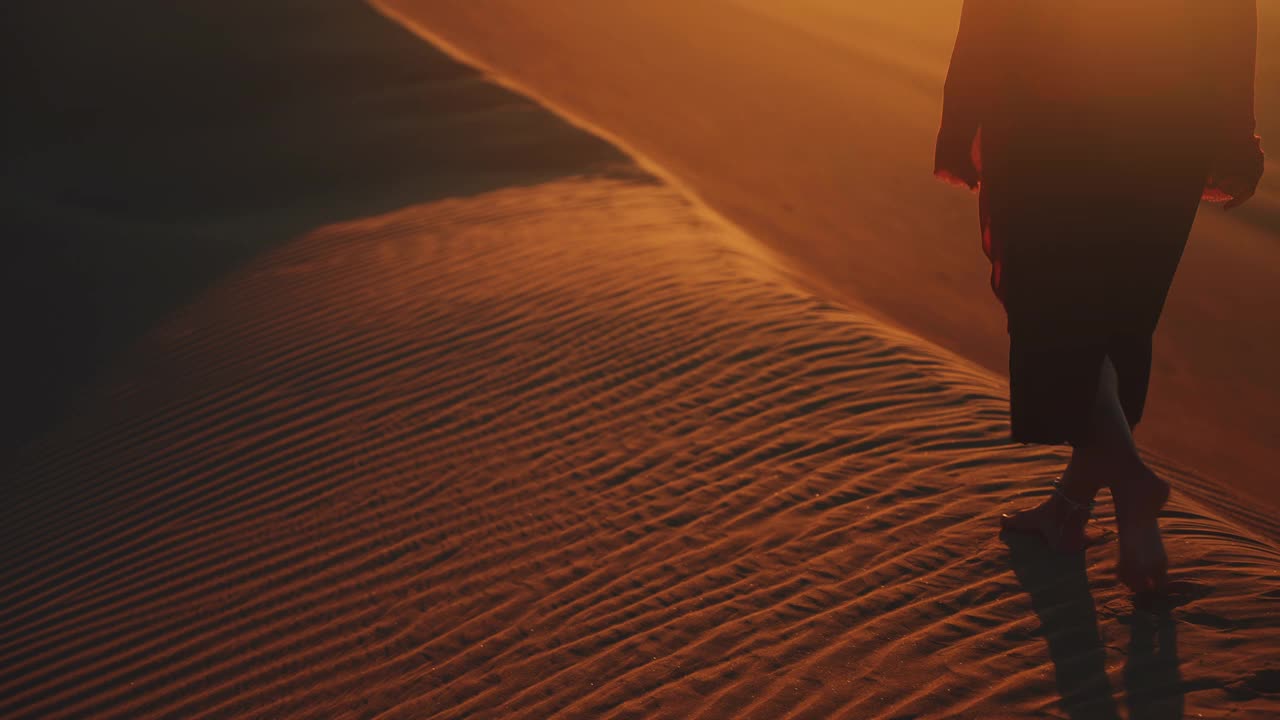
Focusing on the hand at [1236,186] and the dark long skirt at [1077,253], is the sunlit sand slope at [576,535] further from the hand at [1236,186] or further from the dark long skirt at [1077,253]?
the hand at [1236,186]

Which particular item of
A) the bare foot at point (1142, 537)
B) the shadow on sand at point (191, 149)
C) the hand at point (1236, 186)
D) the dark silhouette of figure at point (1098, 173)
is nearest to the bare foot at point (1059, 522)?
the dark silhouette of figure at point (1098, 173)

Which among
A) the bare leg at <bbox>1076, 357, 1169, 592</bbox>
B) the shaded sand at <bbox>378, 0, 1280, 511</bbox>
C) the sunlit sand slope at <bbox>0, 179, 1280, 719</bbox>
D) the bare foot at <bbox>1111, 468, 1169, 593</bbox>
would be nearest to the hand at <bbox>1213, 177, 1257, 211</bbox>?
the bare leg at <bbox>1076, 357, 1169, 592</bbox>

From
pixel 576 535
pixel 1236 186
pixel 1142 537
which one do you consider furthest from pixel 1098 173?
pixel 576 535

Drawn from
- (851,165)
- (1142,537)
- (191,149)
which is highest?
(1142,537)

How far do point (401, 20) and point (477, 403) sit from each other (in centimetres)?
1395

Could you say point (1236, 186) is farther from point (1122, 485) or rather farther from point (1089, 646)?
point (1089, 646)

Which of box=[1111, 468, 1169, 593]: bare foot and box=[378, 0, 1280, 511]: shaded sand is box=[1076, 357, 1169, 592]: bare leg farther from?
box=[378, 0, 1280, 511]: shaded sand

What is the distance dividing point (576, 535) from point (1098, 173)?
2222 mm

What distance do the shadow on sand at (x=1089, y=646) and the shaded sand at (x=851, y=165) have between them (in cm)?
319

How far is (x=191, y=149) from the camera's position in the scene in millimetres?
12492

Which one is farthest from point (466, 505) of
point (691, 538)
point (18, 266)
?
point (18, 266)

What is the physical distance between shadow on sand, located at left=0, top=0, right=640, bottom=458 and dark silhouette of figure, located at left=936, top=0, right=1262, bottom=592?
520 centimetres

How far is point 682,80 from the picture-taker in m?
18.1

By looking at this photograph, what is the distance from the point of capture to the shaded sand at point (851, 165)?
25.5 feet
